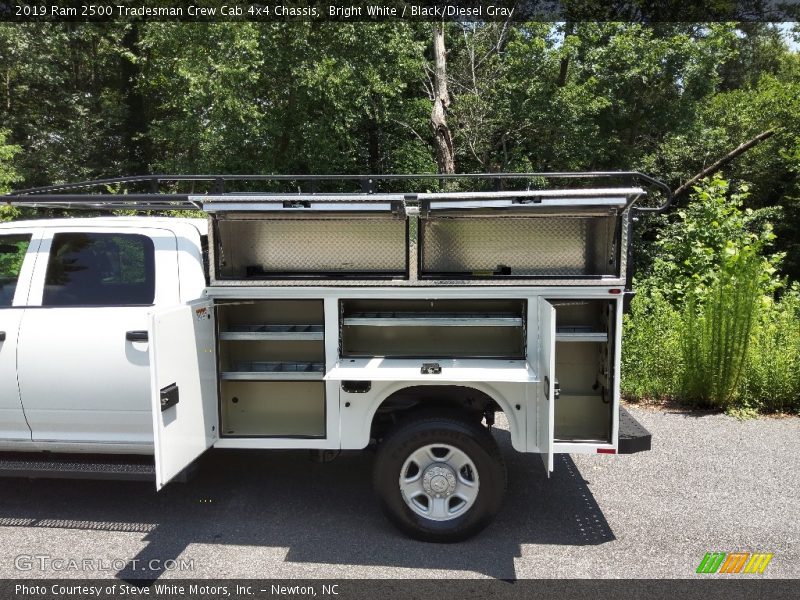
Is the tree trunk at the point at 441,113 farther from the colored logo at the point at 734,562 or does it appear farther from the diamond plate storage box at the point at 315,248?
the colored logo at the point at 734,562

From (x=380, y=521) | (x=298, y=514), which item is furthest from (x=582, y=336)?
(x=298, y=514)

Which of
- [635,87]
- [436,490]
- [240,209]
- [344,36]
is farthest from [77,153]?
[436,490]

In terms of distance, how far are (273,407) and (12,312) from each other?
1879 millimetres

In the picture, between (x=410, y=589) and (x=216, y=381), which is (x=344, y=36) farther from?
(x=410, y=589)

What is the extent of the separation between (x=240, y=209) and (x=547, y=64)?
12.6m

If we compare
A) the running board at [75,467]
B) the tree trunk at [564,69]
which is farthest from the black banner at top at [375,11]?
the running board at [75,467]

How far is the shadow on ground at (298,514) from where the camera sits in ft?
12.4

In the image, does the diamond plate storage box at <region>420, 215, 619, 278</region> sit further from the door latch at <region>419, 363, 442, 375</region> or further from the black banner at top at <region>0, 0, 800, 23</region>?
the black banner at top at <region>0, 0, 800, 23</region>

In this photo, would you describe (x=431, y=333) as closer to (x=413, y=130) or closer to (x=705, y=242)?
(x=705, y=242)

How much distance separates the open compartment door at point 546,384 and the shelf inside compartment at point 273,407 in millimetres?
1542

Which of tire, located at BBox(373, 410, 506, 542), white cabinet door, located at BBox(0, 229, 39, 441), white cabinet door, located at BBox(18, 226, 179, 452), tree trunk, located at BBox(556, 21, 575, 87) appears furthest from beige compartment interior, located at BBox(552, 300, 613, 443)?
tree trunk, located at BBox(556, 21, 575, 87)

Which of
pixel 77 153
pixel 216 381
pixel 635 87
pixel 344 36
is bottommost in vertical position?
pixel 216 381

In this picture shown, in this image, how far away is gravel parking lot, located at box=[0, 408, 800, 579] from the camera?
365 cm

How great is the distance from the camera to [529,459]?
17.9 feet
